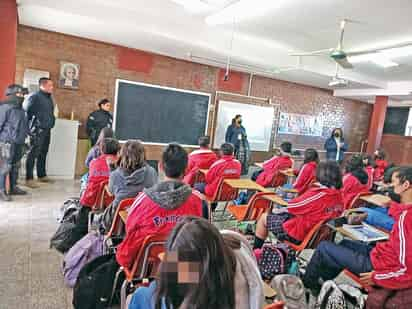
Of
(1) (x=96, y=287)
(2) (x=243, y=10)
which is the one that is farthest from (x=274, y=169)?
(1) (x=96, y=287)

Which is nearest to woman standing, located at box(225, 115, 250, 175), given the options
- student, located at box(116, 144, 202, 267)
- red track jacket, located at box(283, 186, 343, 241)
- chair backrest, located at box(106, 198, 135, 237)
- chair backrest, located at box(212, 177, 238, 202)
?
chair backrest, located at box(212, 177, 238, 202)

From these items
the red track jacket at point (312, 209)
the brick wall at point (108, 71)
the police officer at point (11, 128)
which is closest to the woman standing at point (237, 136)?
the brick wall at point (108, 71)

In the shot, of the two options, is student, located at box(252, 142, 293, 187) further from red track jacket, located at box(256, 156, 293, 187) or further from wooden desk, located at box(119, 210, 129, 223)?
wooden desk, located at box(119, 210, 129, 223)

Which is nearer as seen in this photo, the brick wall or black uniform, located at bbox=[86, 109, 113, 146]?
the brick wall

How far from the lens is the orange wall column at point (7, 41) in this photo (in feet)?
12.7

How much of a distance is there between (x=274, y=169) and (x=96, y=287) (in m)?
3.15

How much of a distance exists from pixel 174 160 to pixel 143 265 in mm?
664

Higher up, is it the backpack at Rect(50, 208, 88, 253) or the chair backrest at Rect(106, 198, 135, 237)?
the chair backrest at Rect(106, 198, 135, 237)

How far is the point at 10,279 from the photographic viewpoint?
2277mm

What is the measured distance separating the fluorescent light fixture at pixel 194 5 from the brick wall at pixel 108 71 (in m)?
2.11

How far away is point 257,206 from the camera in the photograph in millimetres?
3072

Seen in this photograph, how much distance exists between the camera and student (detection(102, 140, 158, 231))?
2328 mm

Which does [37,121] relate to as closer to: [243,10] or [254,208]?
[243,10]

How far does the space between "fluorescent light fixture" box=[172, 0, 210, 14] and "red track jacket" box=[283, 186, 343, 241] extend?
2731 millimetres
